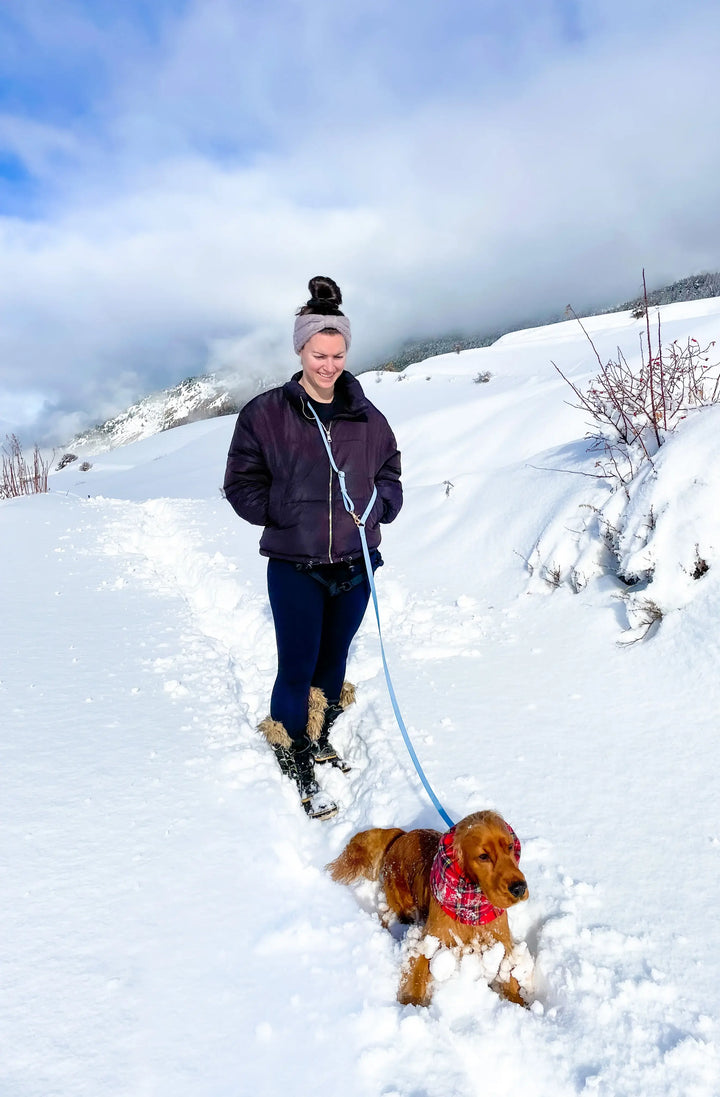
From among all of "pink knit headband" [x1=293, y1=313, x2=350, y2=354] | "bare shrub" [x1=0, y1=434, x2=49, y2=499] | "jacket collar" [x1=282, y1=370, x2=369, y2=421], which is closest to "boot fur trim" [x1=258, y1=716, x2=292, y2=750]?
"jacket collar" [x1=282, y1=370, x2=369, y2=421]

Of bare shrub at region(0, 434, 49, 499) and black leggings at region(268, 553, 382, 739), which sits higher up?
bare shrub at region(0, 434, 49, 499)

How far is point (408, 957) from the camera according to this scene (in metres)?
1.86

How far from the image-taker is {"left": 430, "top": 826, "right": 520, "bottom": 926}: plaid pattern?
67.3 inches

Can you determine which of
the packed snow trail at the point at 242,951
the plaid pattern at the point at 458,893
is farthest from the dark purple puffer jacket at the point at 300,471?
the plaid pattern at the point at 458,893

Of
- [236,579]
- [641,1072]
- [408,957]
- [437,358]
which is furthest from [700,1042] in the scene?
[437,358]

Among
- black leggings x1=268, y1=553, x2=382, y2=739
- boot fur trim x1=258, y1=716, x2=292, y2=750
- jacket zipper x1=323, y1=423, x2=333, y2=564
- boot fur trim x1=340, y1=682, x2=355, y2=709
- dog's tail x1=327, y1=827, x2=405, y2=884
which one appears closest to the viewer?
dog's tail x1=327, y1=827, x2=405, y2=884

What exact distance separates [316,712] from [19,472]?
13.2 metres

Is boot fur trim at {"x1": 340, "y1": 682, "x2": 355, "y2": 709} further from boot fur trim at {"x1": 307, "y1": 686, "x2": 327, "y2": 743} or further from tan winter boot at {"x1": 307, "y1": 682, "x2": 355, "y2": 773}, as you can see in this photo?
boot fur trim at {"x1": 307, "y1": 686, "x2": 327, "y2": 743}

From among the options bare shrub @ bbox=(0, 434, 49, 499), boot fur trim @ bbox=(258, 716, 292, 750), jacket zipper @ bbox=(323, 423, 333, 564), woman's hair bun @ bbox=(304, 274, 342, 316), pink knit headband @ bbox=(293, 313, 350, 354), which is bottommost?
boot fur trim @ bbox=(258, 716, 292, 750)

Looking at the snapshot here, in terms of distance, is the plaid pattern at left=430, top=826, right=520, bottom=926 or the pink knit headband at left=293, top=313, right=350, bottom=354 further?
the pink knit headband at left=293, top=313, right=350, bottom=354

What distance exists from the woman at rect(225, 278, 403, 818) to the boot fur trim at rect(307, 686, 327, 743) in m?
0.19

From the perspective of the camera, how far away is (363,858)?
2217 mm

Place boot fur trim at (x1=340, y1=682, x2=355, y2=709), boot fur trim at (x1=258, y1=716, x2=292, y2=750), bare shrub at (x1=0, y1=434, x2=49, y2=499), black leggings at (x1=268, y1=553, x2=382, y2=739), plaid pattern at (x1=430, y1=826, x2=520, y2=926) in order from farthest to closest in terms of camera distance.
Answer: bare shrub at (x1=0, y1=434, x2=49, y2=499), boot fur trim at (x1=340, y1=682, x2=355, y2=709), boot fur trim at (x1=258, y1=716, x2=292, y2=750), black leggings at (x1=268, y1=553, x2=382, y2=739), plaid pattern at (x1=430, y1=826, x2=520, y2=926)

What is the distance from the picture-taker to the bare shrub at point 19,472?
529 inches
